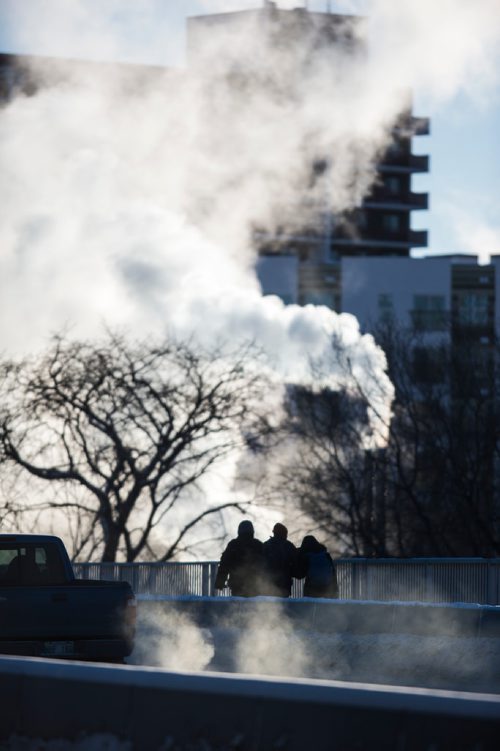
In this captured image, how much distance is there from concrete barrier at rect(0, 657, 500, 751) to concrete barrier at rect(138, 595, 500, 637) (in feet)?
27.7

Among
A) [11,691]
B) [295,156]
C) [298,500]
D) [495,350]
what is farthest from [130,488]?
[295,156]

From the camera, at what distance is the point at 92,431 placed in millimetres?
48281

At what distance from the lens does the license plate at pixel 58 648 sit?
14.0 meters

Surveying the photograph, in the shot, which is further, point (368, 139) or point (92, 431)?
point (368, 139)

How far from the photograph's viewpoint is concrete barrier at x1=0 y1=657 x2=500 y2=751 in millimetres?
6168

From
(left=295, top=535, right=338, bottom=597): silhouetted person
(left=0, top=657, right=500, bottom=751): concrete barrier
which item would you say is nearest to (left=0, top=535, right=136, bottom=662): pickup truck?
(left=0, top=657, right=500, bottom=751): concrete barrier

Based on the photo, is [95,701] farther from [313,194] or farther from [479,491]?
[313,194]

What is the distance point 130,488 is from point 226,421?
3535mm

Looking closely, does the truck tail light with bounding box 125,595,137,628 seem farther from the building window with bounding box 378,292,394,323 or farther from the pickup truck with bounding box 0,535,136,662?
the building window with bounding box 378,292,394,323

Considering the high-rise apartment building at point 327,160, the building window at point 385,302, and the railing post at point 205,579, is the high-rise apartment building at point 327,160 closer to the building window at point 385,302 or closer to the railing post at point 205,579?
the building window at point 385,302

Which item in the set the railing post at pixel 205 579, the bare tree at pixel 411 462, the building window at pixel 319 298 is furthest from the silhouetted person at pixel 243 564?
the building window at pixel 319 298

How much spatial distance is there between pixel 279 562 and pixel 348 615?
9.30 feet

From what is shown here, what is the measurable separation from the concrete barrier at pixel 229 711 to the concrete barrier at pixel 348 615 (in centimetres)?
845

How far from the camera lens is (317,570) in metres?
20.4
